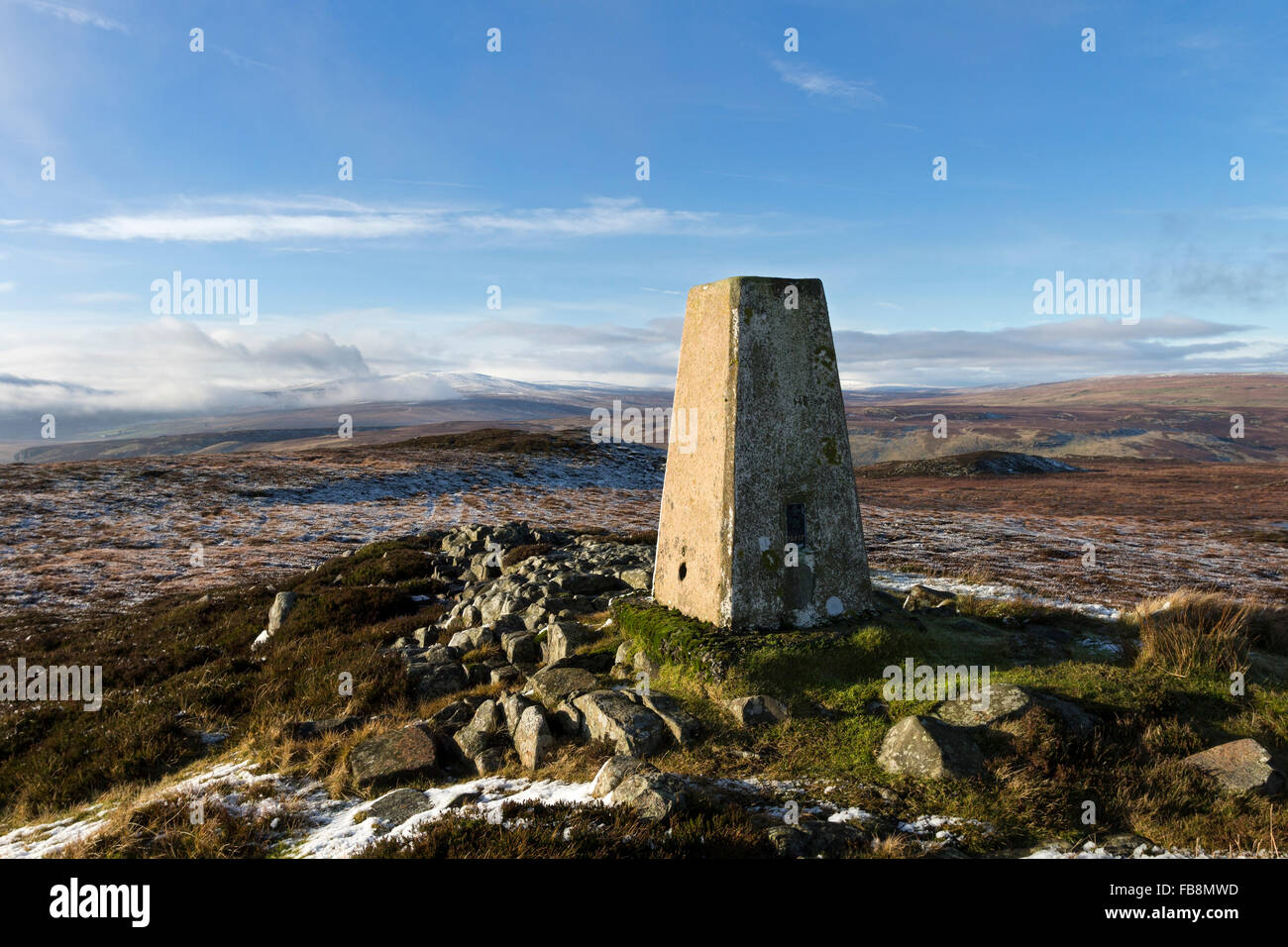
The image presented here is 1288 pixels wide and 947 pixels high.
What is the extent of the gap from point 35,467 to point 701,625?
4689 cm

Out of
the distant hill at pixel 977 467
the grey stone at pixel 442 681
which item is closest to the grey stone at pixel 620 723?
the grey stone at pixel 442 681

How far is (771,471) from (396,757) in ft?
16.4

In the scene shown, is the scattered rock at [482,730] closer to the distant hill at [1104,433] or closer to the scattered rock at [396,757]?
the scattered rock at [396,757]

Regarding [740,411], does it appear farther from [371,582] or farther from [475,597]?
[371,582]

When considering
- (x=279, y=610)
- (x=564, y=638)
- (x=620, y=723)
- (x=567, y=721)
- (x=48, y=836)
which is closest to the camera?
(x=48, y=836)

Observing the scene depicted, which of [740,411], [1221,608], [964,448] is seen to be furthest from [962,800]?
[964,448]

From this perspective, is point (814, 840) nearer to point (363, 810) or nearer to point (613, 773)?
point (613, 773)

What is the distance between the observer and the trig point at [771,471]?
746 centimetres

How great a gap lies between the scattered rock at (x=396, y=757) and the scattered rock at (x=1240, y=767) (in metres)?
6.69

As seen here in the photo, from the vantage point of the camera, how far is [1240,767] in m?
5.12

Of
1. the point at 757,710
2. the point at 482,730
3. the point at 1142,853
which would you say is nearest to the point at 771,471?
the point at 757,710
